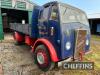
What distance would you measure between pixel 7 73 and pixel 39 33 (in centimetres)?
195

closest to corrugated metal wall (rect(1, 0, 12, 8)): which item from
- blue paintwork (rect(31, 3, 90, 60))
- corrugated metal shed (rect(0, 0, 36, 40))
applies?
corrugated metal shed (rect(0, 0, 36, 40))

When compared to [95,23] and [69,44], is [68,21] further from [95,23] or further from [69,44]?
[95,23]

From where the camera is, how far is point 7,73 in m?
5.09

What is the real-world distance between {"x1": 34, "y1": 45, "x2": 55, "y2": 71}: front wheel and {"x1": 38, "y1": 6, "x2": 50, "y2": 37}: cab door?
58cm

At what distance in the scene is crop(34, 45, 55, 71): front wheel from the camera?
199 inches

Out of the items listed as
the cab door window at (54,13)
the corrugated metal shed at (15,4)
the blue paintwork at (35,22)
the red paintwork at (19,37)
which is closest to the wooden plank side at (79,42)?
the cab door window at (54,13)

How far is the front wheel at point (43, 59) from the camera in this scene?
507 centimetres

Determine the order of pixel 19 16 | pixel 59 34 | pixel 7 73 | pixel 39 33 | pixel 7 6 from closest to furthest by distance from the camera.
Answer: pixel 59 34 < pixel 7 73 < pixel 39 33 < pixel 7 6 < pixel 19 16

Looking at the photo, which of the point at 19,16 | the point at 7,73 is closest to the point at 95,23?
the point at 19,16

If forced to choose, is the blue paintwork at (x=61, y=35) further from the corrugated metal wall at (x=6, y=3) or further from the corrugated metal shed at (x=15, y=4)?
the corrugated metal wall at (x=6, y=3)

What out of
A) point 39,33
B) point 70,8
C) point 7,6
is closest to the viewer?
point 70,8

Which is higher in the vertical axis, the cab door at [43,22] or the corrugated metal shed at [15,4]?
the corrugated metal shed at [15,4]

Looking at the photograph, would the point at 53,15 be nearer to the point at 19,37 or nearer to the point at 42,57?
the point at 42,57

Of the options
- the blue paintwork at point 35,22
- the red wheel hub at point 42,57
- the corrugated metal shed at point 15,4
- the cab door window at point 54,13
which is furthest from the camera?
the corrugated metal shed at point 15,4
